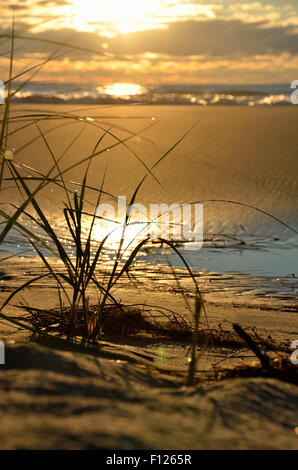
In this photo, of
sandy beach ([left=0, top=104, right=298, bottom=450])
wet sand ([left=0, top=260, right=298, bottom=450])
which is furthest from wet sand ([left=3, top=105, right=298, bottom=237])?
wet sand ([left=0, top=260, right=298, bottom=450])

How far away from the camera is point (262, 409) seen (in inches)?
46.1

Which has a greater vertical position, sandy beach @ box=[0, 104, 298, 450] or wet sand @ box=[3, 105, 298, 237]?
wet sand @ box=[3, 105, 298, 237]

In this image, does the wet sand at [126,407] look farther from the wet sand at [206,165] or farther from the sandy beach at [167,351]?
the wet sand at [206,165]

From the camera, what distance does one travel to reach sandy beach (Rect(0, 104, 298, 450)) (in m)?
1.00

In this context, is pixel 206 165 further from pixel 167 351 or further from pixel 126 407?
pixel 126 407

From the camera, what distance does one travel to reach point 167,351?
2.10m

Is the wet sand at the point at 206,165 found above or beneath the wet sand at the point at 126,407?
above

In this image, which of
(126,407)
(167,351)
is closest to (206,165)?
(167,351)

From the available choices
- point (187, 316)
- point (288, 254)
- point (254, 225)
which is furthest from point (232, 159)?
point (187, 316)

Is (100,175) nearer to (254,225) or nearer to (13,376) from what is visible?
(254,225)

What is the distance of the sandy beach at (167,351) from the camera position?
996mm

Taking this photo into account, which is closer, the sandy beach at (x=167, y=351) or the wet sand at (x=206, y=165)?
the sandy beach at (x=167, y=351)

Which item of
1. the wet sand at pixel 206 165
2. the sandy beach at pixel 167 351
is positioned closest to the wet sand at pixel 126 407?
the sandy beach at pixel 167 351

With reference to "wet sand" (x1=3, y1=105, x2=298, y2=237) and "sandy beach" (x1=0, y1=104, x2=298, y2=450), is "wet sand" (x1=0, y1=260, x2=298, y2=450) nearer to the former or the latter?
"sandy beach" (x1=0, y1=104, x2=298, y2=450)
